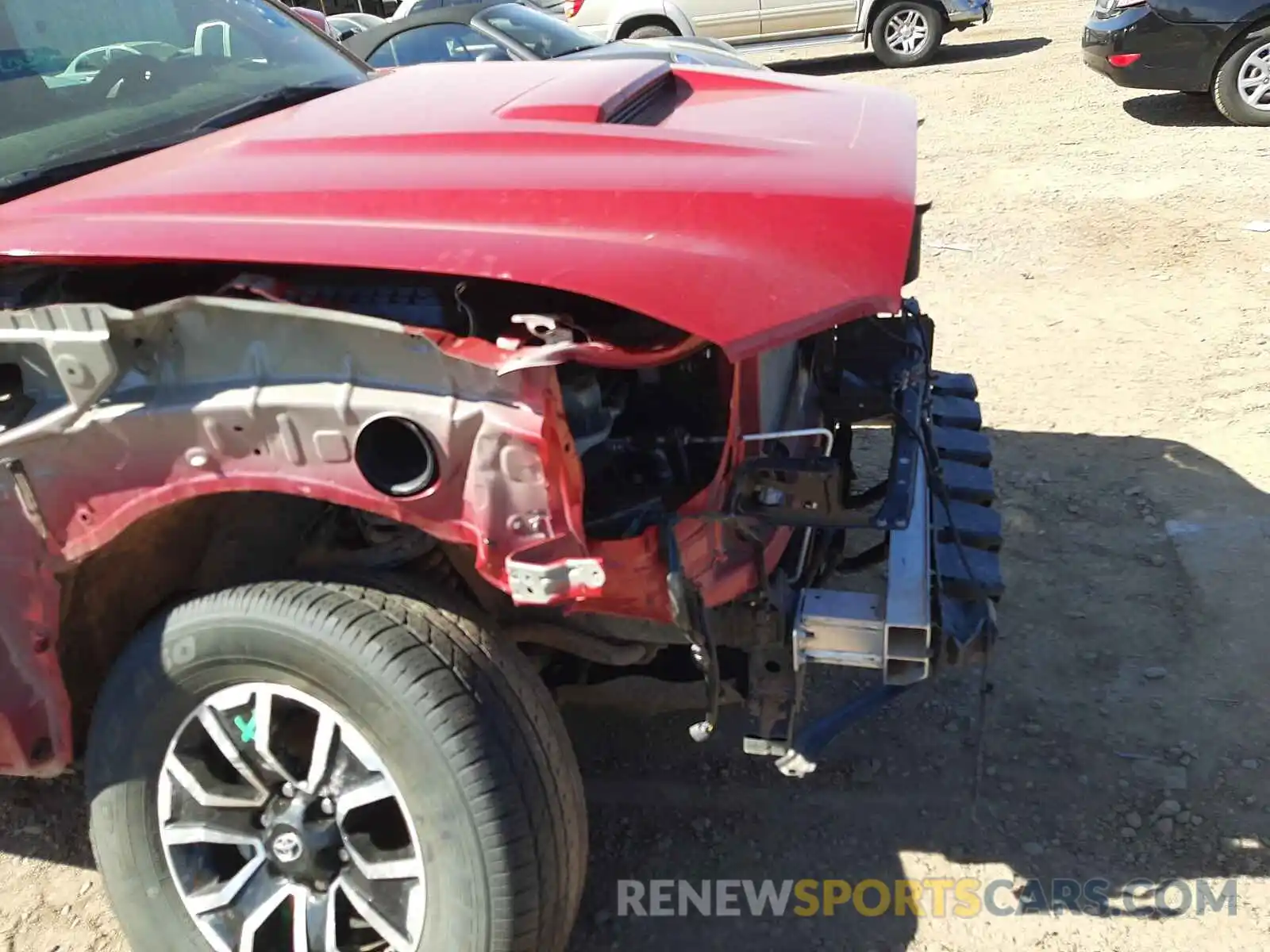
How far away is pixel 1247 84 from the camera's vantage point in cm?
799

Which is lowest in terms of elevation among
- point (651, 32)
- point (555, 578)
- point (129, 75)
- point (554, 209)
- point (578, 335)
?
point (651, 32)

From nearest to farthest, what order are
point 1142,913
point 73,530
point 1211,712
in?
1. point 73,530
2. point 1142,913
3. point 1211,712

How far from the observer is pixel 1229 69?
8000mm

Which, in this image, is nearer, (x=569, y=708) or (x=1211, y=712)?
(x=1211, y=712)

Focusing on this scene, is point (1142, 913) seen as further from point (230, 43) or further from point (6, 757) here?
point (230, 43)

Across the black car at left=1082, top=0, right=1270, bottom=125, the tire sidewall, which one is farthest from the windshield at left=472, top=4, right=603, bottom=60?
the tire sidewall

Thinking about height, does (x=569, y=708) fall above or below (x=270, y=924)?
below

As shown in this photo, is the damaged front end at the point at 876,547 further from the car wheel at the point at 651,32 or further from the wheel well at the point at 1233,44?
the car wheel at the point at 651,32

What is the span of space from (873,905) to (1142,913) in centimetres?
59

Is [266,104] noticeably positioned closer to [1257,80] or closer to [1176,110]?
[1257,80]

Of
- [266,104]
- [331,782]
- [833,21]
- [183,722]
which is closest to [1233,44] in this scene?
[833,21]

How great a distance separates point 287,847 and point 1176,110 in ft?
30.5

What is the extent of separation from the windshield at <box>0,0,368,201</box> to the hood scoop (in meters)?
0.73

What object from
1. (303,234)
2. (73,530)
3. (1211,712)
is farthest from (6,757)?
(1211,712)
